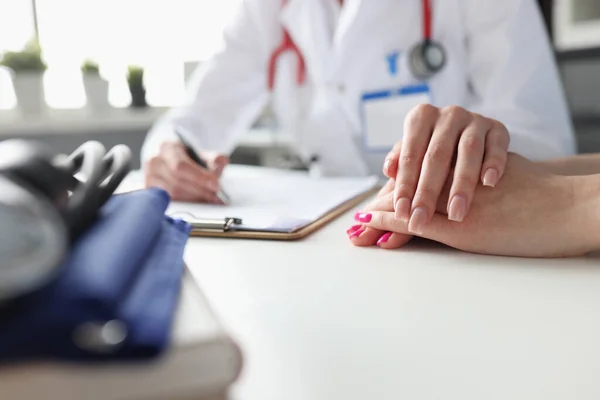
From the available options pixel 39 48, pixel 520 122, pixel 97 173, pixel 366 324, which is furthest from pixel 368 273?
pixel 39 48

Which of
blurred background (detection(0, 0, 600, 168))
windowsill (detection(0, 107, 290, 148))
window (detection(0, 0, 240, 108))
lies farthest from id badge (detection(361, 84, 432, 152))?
window (detection(0, 0, 240, 108))

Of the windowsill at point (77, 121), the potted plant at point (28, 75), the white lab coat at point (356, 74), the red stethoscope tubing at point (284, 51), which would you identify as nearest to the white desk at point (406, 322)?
the white lab coat at point (356, 74)

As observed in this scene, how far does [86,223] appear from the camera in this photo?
26cm

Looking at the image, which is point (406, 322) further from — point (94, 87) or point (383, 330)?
point (94, 87)

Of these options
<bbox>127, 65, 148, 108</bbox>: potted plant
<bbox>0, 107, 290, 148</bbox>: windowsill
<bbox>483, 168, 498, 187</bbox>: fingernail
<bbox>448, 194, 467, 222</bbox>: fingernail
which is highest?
<bbox>483, 168, 498, 187</bbox>: fingernail

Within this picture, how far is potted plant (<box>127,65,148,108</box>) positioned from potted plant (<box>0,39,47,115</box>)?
0.32m

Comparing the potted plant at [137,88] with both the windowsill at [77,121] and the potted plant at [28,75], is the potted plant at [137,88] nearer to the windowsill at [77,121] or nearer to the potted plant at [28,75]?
the windowsill at [77,121]

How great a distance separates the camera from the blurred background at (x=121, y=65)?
5.48 feet

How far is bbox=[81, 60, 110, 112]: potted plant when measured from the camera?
2045mm

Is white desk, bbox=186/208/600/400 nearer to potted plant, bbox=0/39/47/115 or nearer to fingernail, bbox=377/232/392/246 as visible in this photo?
fingernail, bbox=377/232/392/246

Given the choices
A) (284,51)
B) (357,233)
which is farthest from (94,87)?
(357,233)

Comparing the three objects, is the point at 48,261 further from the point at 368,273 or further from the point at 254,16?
the point at 254,16

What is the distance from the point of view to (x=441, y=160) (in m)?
0.52

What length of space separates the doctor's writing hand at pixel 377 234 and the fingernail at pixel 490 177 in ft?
0.29
